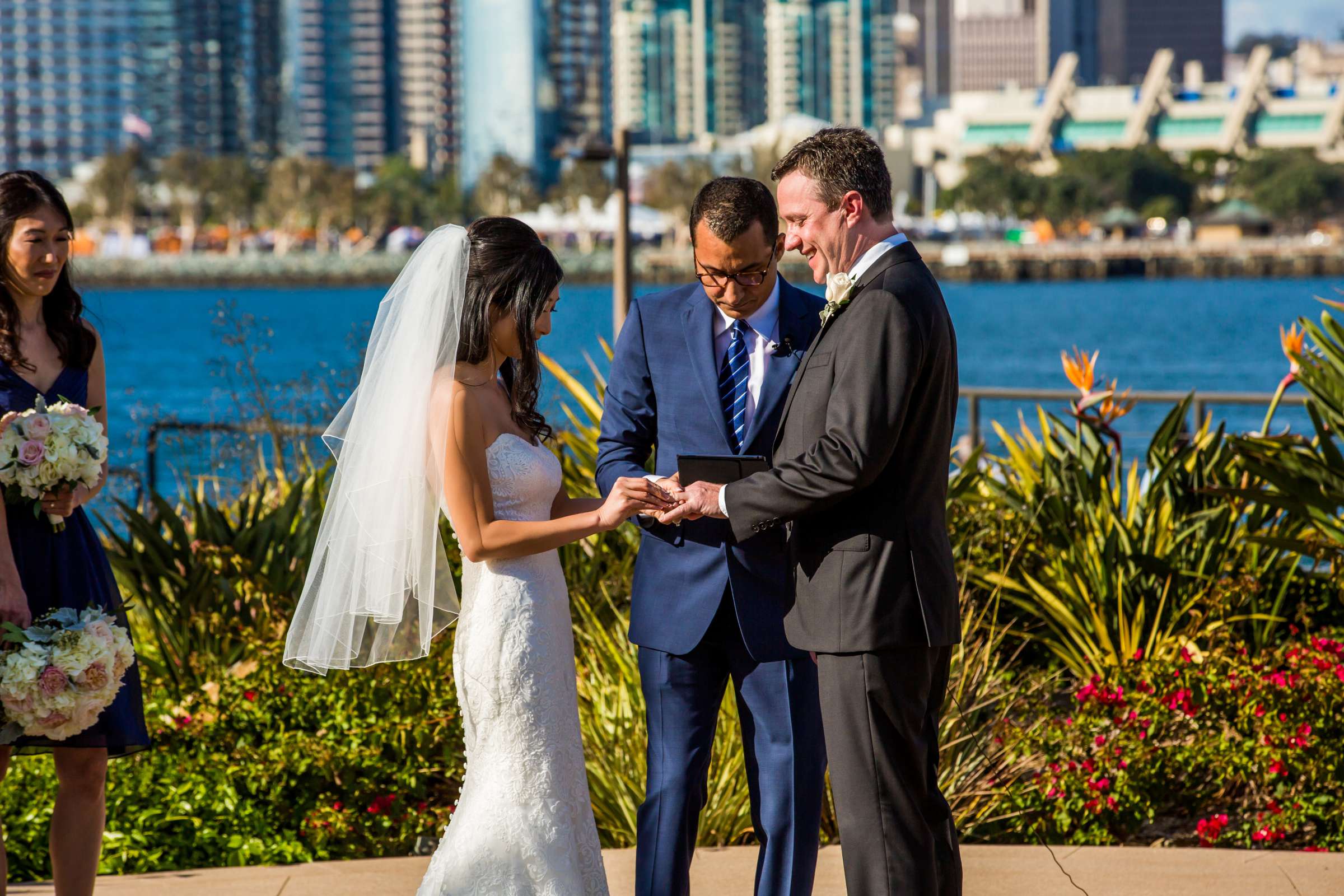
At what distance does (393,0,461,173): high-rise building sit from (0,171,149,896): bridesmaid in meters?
180

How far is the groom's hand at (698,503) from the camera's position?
3260mm

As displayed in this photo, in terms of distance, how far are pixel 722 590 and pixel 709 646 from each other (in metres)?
0.15

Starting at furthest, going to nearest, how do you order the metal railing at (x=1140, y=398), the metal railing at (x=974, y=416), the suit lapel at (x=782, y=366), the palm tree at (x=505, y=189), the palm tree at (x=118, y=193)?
the palm tree at (x=118, y=193) < the palm tree at (x=505, y=189) < the metal railing at (x=974, y=416) < the metal railing at (x=1140, y=398) < the suit lapel at (x=782, y=366)

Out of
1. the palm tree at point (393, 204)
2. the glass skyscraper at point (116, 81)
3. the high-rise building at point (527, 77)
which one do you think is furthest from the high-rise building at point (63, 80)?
the palm tree at point (393, 204)

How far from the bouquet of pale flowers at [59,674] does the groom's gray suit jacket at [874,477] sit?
1.46m

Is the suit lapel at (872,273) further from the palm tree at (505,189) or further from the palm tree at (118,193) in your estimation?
the palm tree at (118,193)

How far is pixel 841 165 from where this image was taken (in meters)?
3.06

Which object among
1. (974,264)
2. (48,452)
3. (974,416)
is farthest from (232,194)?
(48,452)

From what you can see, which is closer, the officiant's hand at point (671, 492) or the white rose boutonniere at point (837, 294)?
the white rose boutonniere at point (837, 294)

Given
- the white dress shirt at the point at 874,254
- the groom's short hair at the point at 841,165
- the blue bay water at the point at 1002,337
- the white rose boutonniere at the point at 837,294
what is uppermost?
the groom's short hair at the point at 841,165

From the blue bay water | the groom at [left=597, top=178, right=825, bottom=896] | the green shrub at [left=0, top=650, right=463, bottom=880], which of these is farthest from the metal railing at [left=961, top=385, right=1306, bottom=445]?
the groom at [left=597, top=178, right=825, bottom=896]

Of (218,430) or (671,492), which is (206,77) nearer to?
(218,430)

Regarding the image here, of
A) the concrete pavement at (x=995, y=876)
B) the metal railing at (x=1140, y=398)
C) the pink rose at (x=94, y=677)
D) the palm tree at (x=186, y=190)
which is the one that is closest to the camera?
the pink rose at (x=94, y=677)

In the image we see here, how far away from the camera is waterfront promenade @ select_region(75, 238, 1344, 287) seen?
105312mm
